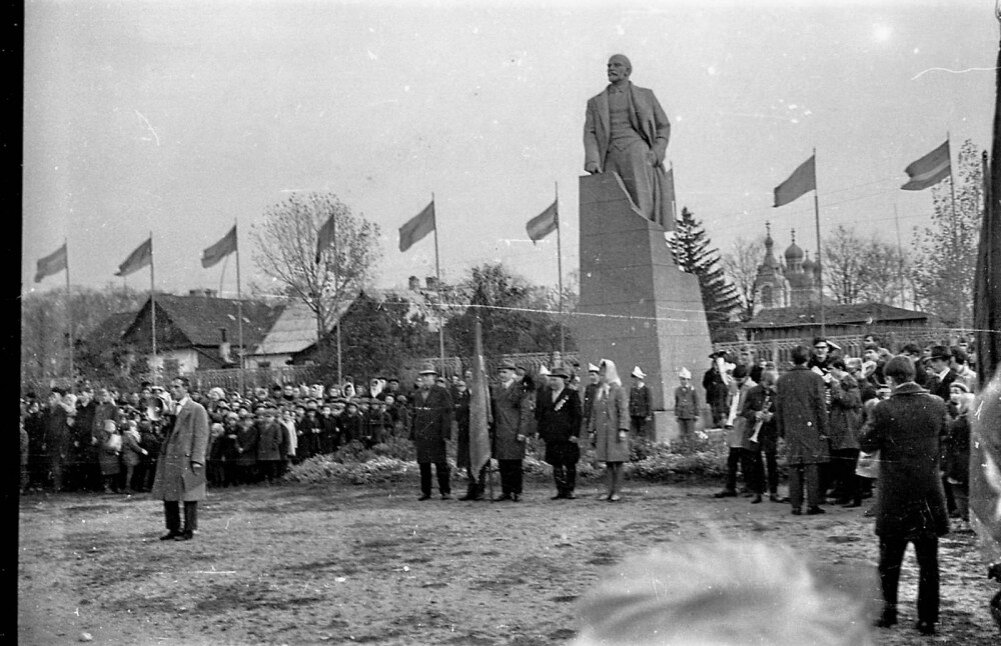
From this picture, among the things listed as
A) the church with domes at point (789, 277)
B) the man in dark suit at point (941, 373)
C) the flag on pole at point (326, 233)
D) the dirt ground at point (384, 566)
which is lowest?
the dirt ground at point (384, 566)

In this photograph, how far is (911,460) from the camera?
2.88 metres

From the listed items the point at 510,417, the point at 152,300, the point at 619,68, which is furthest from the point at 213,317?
the point at 619,68

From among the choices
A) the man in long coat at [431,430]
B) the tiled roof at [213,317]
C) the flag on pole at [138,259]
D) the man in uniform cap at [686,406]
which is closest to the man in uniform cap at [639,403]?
the man in uniform cap at [686,406]

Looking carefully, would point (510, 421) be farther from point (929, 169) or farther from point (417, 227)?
point (929, 169)

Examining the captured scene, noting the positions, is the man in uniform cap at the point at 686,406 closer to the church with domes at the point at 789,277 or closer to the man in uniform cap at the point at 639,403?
the man in uniform cap at the point at 639,403

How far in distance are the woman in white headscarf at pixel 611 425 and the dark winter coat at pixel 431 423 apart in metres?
0.91

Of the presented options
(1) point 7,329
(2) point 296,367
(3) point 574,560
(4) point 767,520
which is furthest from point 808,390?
(1) point 7,329

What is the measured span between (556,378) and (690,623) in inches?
92.5

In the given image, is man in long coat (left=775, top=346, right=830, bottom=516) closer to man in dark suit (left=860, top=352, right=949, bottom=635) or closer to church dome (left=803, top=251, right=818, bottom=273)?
church dome (left=803, top=251, right=818, bottom=273)

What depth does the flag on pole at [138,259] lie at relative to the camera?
12.2ft

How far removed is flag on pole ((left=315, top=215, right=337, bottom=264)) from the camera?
3.91 metres

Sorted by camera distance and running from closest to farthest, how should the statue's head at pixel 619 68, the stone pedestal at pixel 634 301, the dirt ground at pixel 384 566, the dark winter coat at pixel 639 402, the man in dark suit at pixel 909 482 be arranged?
the man in dark suit at pixel 909 482, the dirt ground at pixel 384 566, the statue's head at pixel 619 68, the stone pedestal at pixel 634 301, the dark winter coat at pixel 639 402

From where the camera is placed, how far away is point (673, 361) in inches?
196

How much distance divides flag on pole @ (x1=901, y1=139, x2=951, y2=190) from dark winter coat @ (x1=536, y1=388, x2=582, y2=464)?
7.73 ft
